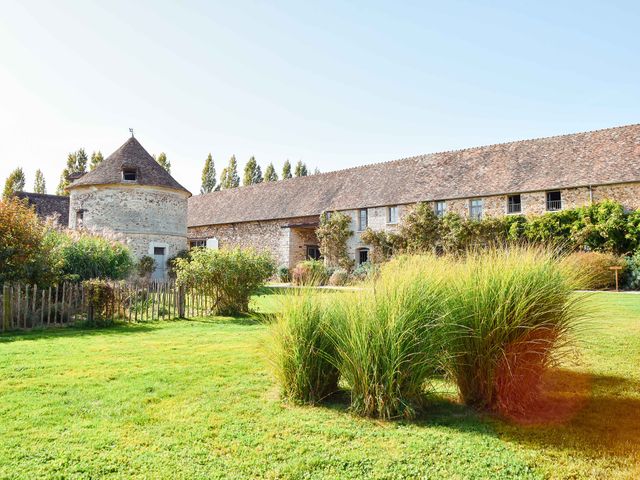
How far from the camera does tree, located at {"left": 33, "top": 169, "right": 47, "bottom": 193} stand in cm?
6343

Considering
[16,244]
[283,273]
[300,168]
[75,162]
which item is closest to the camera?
[16,244]

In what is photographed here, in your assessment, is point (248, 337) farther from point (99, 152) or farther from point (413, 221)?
point (99, 152)

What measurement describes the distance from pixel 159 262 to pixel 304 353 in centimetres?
2205

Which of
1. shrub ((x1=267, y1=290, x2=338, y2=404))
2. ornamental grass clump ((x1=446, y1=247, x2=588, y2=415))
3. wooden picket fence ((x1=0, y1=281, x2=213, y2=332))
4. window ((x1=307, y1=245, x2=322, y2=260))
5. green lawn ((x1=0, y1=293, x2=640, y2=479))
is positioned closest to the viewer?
green lawn ((x1=0, y1=293, x2=640, y2=479))

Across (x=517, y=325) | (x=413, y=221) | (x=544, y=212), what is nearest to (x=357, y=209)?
(x=413, y=221)

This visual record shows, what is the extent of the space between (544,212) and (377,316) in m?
19.7

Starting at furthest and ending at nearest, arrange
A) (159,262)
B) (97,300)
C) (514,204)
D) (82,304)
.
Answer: (159,262) < (514,204) < (82,304) < (97,300)

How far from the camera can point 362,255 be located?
2714cm

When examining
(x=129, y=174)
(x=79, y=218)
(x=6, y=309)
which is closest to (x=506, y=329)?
(x=6, y=309)

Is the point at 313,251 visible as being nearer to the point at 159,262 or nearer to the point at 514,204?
the point at 159,262

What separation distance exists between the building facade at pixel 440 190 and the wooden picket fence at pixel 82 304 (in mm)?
3621

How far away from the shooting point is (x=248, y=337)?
28.5 feet

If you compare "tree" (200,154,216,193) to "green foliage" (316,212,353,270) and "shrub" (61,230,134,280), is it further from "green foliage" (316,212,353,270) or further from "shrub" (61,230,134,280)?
"shrub" (61,230,134,280)

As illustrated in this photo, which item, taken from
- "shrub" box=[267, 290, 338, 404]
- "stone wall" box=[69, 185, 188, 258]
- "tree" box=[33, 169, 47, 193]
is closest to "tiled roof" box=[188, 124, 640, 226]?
"stone wall" box=[69, 185, 188, 258]
